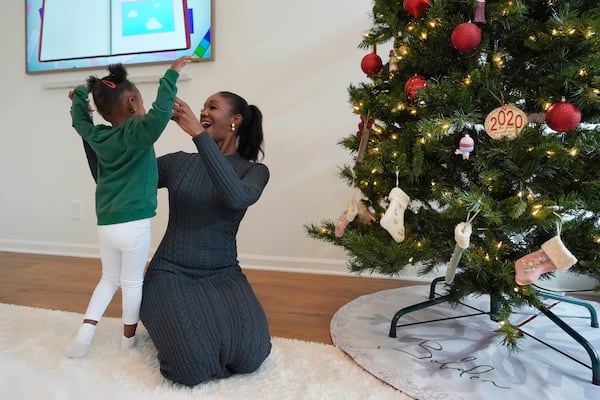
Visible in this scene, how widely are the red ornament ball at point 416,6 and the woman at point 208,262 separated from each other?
21.4 inches

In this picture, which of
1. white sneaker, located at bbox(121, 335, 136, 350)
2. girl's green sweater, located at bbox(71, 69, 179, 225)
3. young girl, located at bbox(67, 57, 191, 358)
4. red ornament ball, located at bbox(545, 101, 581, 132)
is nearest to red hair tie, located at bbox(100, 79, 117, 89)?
young girl, located at bbox(67, 57, 191, 358)

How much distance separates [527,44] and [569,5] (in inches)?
4.9

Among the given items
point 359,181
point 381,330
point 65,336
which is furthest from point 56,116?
point 381,330

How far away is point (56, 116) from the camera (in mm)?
2387

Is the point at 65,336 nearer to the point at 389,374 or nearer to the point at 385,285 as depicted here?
the point at 389,374

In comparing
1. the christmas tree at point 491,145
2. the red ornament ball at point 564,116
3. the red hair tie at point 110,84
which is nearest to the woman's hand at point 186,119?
the red hair tie at point 110,84

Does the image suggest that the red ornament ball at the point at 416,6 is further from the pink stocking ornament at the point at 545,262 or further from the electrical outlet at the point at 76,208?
the electrical outlet at the point at 76,208

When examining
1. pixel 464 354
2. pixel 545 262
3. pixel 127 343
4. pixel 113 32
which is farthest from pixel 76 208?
pixel 545 262

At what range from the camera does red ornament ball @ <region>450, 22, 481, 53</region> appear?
3.43 feet

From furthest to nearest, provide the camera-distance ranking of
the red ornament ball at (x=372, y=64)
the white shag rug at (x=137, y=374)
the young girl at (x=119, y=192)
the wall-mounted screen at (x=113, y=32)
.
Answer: the wall-mounted screen at (x=113, y=32) → the red ornament ball at (x=372, y=64) → the young girl at (x=119, y=192) → the white shag rug at (x=137, y=374)

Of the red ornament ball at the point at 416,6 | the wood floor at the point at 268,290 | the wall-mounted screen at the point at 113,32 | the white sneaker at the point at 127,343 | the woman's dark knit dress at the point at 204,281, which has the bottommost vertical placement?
the wood floor at the point at 268,290

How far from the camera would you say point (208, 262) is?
120cm

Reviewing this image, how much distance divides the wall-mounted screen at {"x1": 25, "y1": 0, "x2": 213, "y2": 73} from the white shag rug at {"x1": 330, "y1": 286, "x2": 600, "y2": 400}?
152 cm

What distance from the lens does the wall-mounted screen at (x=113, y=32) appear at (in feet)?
6.91
